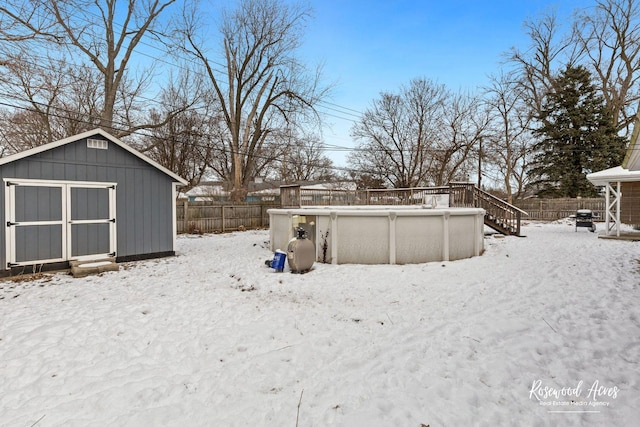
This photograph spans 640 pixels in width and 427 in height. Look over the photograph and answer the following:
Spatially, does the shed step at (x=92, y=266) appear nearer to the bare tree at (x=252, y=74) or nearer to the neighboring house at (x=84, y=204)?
the neighboring house at (x=84, y=204)

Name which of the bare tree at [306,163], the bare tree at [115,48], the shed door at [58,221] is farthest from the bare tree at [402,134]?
the shed door at [58,221]

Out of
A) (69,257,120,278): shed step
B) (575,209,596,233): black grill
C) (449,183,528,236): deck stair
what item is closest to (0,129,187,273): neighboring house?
(69,257,120,278): shed step

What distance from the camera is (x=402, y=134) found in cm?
2236

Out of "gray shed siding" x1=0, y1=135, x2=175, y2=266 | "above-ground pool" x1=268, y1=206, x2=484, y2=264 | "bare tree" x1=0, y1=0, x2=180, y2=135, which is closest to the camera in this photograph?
"gray shed siding" x1=0, y1=135, x2=175, y2=266

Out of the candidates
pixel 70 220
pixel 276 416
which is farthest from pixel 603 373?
pixel 70 220

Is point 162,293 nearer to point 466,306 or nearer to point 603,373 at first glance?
point 466,306

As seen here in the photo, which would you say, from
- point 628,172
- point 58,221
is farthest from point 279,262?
point 628,172

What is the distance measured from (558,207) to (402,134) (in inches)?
418

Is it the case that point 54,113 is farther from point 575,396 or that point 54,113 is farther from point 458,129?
point 458,129

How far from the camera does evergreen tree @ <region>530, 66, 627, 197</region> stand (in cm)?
1980

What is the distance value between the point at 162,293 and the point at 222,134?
16.8m

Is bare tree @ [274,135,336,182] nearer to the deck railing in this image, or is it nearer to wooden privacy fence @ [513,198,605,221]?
the deck railing

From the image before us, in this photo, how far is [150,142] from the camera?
17.1 metres

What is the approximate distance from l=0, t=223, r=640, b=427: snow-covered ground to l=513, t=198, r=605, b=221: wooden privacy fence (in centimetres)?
1534
